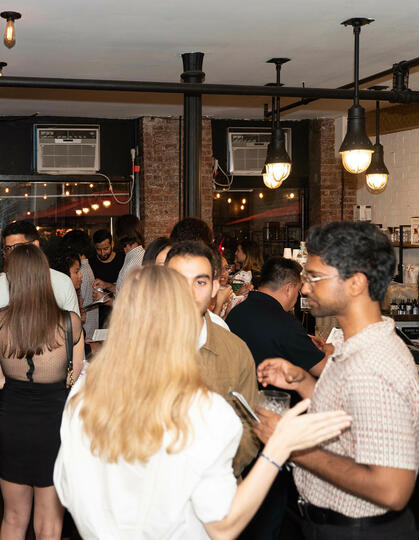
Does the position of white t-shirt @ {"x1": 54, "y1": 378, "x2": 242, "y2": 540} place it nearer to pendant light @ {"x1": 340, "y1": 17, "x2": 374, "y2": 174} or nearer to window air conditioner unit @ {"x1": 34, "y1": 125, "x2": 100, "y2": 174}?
pendant light @ {"x1": 340, "y1": 17, "x2": 374, "y2": 174}

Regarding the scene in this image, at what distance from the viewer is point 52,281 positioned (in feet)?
12.8

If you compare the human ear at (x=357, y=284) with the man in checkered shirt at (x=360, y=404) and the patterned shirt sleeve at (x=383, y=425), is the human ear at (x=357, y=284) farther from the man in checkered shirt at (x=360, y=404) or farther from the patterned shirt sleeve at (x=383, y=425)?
the patterned shirt sleeve at (x=383, y=425)

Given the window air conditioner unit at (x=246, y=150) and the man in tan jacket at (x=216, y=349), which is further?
the window air conditioner unit at (x=246, y=150)

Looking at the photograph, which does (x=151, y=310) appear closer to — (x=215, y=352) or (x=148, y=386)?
(x=148, y=386)

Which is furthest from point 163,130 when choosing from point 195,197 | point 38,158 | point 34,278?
point 34,278

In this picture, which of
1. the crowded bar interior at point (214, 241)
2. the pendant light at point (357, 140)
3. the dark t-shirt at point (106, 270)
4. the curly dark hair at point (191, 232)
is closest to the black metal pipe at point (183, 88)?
the crowded bar interior at point (214, 241)

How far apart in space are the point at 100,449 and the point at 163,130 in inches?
279

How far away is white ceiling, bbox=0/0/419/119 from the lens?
14.0 ft

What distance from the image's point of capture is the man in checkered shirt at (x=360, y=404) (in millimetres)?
1732

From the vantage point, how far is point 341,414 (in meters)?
1.71

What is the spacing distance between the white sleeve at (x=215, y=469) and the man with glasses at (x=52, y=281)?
6.18ft

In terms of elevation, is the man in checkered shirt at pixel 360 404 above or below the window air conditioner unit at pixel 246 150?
below

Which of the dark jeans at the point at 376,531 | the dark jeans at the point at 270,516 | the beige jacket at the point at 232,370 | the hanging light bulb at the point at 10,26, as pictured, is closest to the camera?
the dark jeans at the point at 376,531

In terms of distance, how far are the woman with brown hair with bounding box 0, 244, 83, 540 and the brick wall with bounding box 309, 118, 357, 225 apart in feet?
20.1
